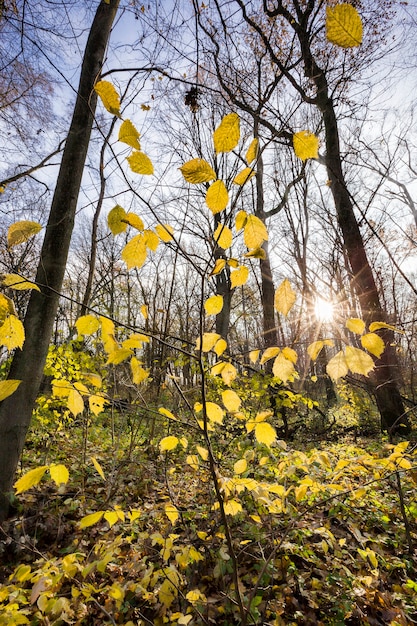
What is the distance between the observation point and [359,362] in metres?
0.90

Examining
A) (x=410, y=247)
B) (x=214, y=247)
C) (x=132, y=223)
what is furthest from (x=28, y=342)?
(x=410, y=247)

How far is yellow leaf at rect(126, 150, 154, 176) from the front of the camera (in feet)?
2.44

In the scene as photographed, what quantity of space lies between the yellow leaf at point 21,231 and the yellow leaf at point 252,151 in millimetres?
594

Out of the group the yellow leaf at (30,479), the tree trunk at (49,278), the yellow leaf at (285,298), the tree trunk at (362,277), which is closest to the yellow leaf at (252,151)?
the yellow leaf at (285,298)

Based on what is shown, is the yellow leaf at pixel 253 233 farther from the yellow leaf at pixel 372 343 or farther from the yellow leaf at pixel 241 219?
the yellow leaf at pixel 372 343

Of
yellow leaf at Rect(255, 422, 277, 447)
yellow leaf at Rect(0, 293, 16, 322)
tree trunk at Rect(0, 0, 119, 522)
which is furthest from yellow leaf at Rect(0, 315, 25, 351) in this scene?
tree trunk at Rect(0, 0, 119, 522)

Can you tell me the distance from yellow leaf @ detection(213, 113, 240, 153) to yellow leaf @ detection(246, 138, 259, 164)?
0.07 meters

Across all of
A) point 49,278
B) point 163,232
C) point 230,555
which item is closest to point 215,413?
point 230,555

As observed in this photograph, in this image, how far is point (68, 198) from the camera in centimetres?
260

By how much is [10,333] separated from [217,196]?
691 mm

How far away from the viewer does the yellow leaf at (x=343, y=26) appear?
0.59 meters

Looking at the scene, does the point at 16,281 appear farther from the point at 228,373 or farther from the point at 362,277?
the point at 362,277

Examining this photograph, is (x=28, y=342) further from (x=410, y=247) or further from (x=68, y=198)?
(x=410, y=247)

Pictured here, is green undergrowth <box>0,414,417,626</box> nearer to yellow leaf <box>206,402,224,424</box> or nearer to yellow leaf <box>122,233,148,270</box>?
yellow leaf <box>206,402,224,424</box>
